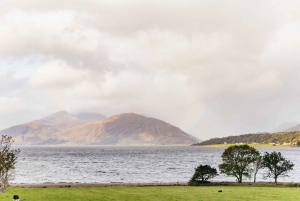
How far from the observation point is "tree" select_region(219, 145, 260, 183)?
84.0 meters

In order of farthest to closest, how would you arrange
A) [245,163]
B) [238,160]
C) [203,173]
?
[238,160]
[245,163]
[203,173]

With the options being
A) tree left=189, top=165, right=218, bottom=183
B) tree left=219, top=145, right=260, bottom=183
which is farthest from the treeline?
tree left=189, top=165, right=218, bottom=183

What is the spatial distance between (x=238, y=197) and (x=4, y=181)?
38433 millimetres

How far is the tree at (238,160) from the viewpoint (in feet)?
276

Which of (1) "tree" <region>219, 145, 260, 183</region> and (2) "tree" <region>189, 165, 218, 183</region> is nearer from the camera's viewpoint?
(2) "tree" <region>189, 165, 218, 183</region>

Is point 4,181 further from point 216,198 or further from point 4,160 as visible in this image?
point 216,198

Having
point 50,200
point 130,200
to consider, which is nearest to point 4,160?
point 50,200

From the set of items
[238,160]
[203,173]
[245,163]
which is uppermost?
[238,160]

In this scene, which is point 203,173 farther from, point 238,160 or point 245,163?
point 245,163

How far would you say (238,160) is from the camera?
85.9 meters

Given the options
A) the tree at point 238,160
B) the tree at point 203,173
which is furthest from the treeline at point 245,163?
the tree at point 203,173

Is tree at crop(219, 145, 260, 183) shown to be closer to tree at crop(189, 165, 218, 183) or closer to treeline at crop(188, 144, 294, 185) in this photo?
treeline at crop(188, 144, 294, 185)

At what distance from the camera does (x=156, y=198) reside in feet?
161

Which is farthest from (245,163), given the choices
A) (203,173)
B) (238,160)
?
(203,173)
